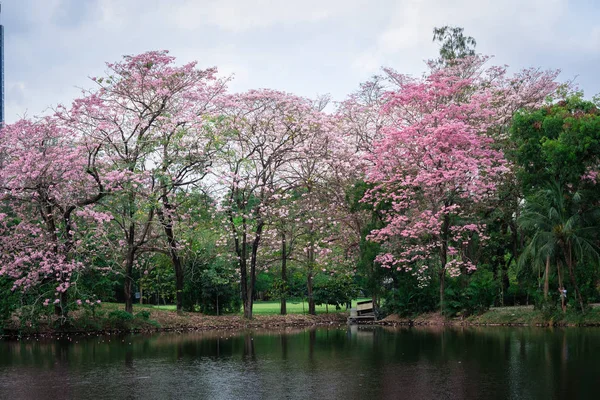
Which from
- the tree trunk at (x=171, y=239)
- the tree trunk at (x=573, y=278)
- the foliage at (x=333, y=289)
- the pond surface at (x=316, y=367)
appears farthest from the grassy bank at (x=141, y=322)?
the tree trunk at (x=573, y=278)

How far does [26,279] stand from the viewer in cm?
2444

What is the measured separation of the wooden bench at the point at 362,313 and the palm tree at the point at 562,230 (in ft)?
40.8

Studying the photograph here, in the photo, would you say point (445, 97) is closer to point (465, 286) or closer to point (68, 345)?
point (465, 286)

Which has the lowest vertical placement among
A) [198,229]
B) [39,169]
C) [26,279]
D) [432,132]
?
[26,279]

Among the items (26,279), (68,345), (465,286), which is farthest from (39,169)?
(465,286)

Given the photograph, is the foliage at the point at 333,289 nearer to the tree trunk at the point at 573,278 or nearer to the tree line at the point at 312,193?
the tree line at the point at 312,193

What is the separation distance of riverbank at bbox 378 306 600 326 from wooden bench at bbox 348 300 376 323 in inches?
95.4

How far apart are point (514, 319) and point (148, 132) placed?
57.8 feet

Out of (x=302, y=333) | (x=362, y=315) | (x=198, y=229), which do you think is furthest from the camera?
(x=362, y=315)

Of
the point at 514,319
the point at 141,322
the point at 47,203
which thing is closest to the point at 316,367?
the point at 47,203

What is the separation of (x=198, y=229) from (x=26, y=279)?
7505mm

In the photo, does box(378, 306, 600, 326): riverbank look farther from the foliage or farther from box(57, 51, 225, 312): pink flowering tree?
box(57, 51, 225, 312): pink flowering tree

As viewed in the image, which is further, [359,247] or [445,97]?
[359,247]

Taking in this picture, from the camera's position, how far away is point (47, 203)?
24828 mm
